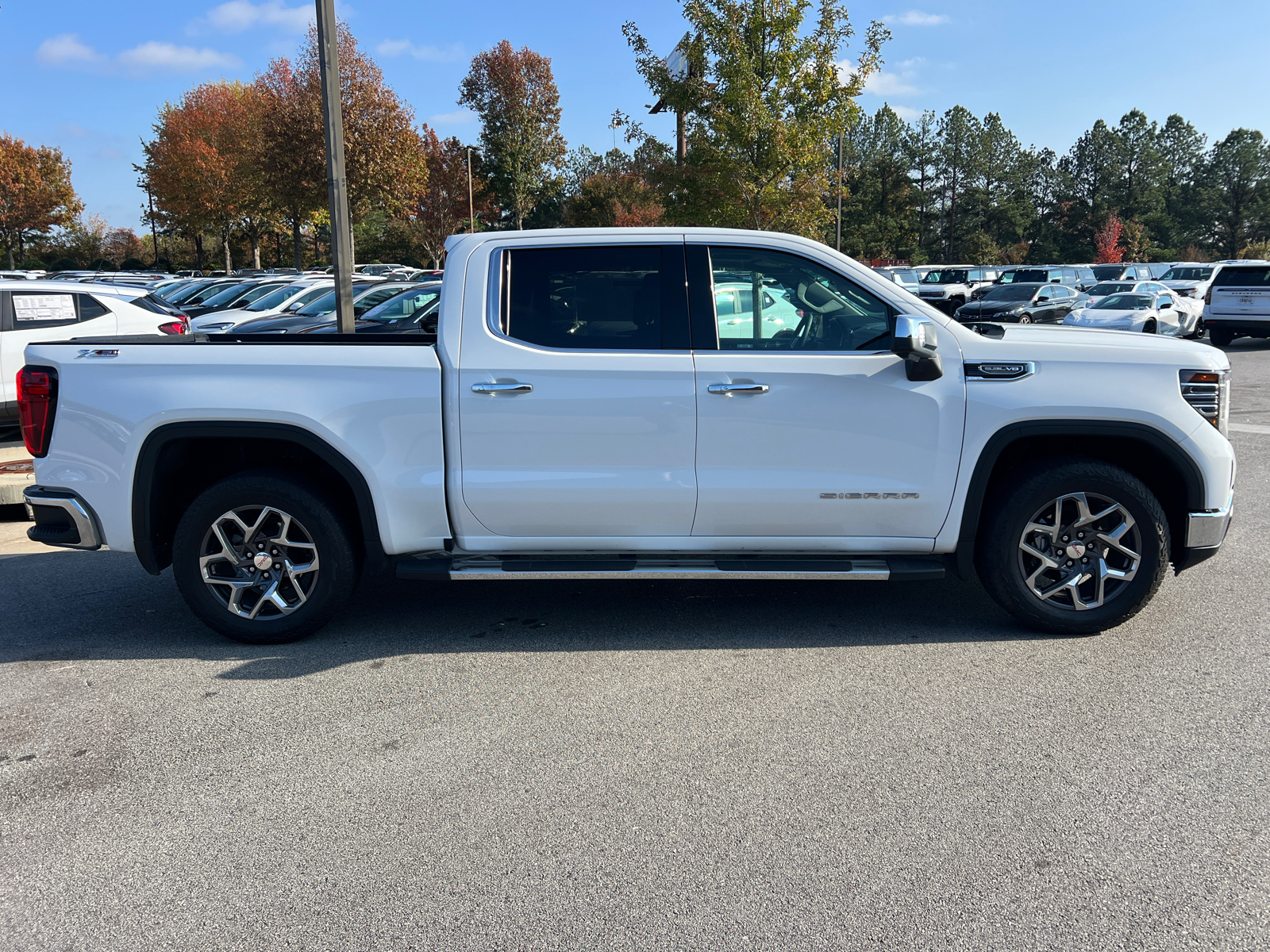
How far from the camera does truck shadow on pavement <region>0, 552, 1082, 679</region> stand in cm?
472

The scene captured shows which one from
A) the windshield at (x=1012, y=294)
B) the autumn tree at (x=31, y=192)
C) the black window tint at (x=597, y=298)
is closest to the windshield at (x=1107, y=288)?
the windshield at (x=1012, y=294)

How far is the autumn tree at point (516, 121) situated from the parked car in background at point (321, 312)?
44.0 metres

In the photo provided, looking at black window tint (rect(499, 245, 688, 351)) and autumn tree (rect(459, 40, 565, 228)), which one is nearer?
black window tint (rect(499, 245, 688, 351))

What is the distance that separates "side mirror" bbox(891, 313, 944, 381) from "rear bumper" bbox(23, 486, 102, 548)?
12.6 feet

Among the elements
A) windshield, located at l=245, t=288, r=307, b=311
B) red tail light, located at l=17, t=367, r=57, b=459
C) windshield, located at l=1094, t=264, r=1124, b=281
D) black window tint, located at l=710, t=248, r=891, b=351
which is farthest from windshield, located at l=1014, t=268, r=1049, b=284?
red tail light, located at l=17, t=367, r=57, b=459

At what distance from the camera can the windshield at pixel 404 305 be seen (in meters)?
14.1

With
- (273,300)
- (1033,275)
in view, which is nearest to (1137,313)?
(273,300)

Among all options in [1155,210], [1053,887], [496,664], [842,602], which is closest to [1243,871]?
[1053,887]

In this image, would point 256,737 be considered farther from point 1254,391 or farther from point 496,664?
point 1254,391

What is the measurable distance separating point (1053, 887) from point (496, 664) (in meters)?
2.54

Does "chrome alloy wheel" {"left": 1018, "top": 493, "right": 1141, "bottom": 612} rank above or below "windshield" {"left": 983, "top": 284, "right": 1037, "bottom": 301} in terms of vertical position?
below

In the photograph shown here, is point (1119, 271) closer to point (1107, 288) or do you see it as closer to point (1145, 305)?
point (1107, 288)

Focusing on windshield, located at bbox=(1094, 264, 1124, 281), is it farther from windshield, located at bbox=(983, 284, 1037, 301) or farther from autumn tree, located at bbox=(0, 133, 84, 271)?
autumn tree, located at bbox=(0, 133, 84, 271)

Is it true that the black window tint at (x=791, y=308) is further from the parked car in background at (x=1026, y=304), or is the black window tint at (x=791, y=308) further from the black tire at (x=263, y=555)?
the parked car in background at (x=1026, y=304)
